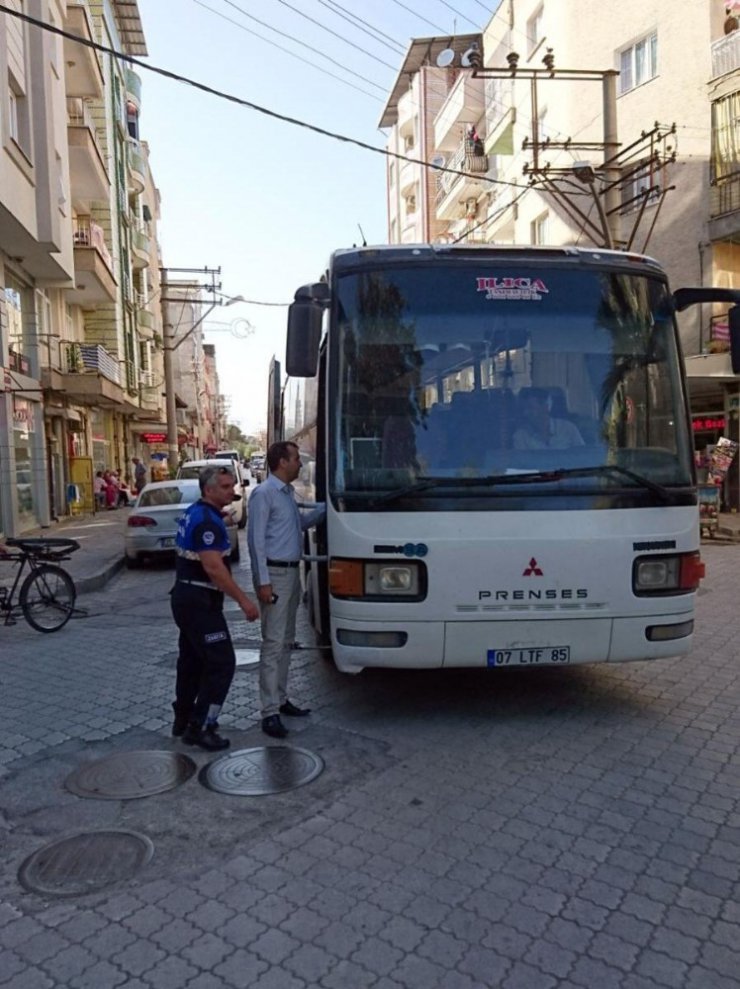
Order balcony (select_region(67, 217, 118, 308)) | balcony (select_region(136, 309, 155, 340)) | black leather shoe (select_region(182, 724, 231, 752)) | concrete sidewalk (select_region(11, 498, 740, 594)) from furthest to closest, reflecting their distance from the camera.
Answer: balcony (select_region(136, 309, 155, 340)) < balcony (select_region(67, 217, 118, 308)) < concrete sidewalk (select_region(11, 498, 740, 594)) < black leather shoe (select_region(182, 724, 231, 752))

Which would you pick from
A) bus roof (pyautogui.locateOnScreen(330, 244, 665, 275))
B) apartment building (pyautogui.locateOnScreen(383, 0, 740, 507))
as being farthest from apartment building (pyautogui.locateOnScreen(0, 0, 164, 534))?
bus roof (pyautogui.locateOnScreen(330, 244, 665, 275))

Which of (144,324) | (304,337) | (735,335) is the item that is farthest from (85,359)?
(735,335)

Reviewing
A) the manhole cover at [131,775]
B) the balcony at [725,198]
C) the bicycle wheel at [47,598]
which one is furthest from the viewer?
the balcony at [725,198]

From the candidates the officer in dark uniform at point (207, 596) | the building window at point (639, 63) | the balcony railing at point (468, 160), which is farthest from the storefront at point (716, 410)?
the balcony railing at point (468, 160)

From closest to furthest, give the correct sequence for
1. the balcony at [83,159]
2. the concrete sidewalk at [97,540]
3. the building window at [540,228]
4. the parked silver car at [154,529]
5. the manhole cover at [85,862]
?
the manhole cover at [85,862], the concrete sidewalk at [97,540], the parked silver car at [154,529], the balcony at [83,159], the building window at [540,228]

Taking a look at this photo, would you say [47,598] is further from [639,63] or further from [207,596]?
[639,63]

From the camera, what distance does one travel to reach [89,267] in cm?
2336

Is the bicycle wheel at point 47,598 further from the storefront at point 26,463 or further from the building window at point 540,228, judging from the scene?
the building window at point 540,228

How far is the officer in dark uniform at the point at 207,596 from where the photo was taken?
15.4ft

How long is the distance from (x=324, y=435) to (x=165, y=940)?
3190 millimetres

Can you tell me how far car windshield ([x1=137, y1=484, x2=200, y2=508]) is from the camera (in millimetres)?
13984

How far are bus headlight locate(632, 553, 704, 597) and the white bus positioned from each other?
0.03ft

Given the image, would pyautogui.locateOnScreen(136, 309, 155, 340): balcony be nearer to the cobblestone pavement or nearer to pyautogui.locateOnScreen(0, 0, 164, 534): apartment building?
pyautogui.locateOnScreen(0, 0, 164, 534): apartment building

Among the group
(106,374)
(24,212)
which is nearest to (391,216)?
(106,374)
